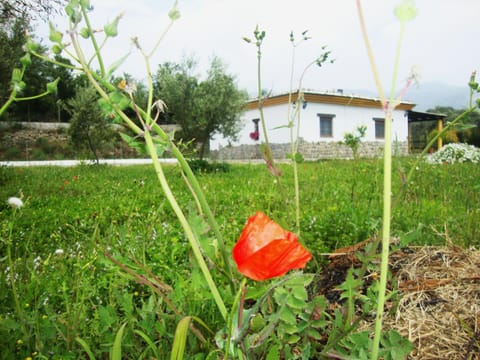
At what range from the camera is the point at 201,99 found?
1308 cm

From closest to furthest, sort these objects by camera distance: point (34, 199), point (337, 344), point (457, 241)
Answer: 1. point (337, 344)
2. point (457, 241)
3. point (34, 199)

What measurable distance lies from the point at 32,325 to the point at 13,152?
84.8 ft

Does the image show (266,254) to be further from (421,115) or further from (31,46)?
(421,115)

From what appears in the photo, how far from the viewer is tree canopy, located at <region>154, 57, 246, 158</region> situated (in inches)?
519

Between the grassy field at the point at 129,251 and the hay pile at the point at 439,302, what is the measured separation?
0.11 metres

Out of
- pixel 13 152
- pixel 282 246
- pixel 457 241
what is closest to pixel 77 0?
pixel 282 246

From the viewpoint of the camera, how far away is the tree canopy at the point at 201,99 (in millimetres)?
13172

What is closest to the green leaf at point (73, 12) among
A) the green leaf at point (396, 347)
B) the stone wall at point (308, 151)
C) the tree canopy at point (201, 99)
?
the green leaf at point (396, 347)

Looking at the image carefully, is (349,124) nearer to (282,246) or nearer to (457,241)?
(457,241)

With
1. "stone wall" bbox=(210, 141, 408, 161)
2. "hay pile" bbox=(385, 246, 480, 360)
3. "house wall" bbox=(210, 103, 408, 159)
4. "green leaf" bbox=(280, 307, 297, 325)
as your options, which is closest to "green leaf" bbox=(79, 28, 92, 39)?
"green leaf" bbox=(280, 307, 297, 325)

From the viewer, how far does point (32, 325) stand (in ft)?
3.49

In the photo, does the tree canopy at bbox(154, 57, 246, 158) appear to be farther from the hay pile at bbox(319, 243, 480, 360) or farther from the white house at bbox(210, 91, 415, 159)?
the hay pile at bbox(319, 243, 480, 360)

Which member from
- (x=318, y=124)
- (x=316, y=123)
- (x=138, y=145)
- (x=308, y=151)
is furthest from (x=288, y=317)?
(x=318, y=124)

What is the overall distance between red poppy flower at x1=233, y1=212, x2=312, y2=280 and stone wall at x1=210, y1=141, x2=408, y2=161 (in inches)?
705
